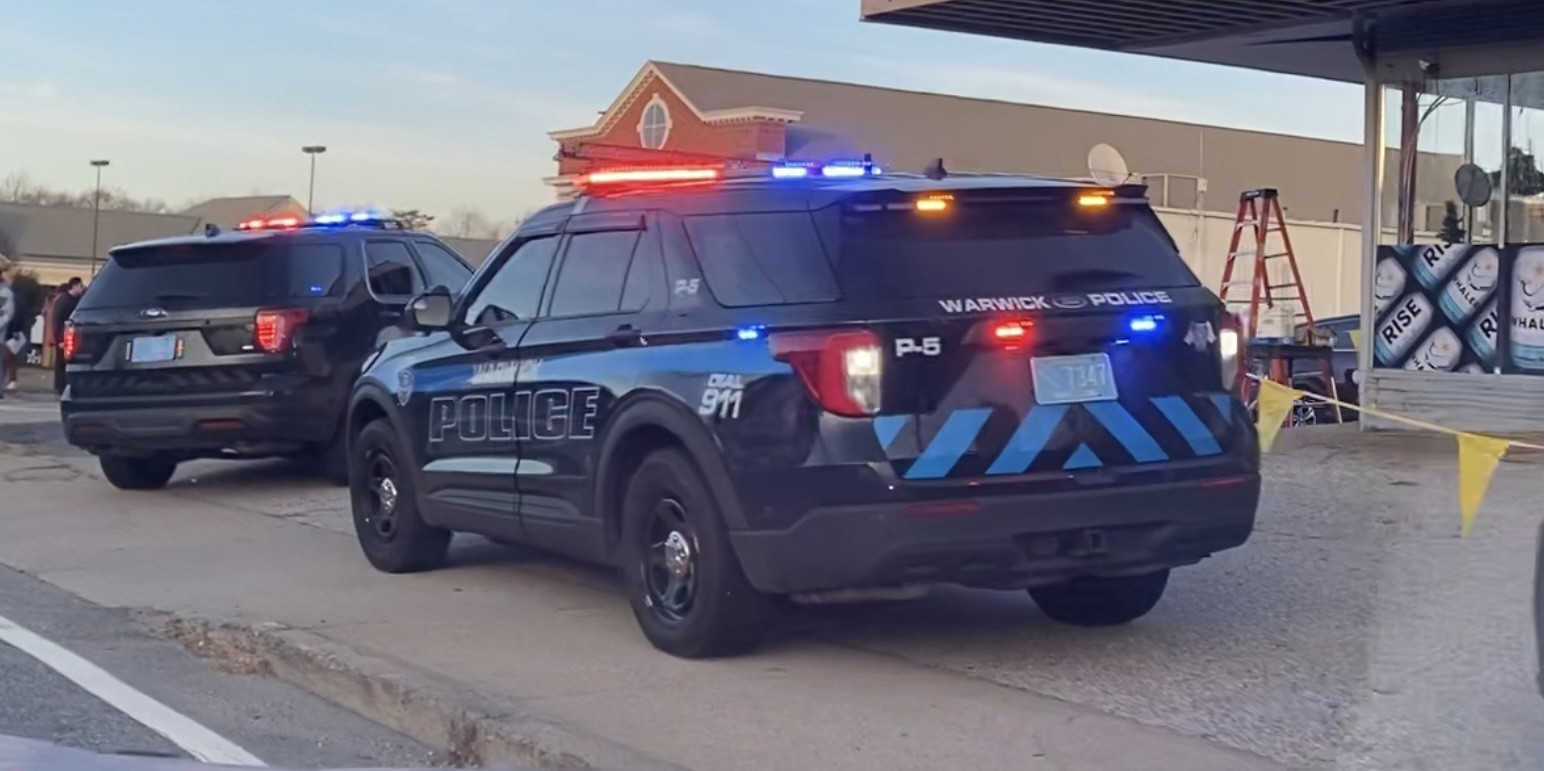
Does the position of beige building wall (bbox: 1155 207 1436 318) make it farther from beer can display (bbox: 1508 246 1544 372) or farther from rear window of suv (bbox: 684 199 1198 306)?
rear window of suv (bbox: 684 199 1198 306)

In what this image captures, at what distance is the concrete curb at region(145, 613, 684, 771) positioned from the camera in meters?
5.98

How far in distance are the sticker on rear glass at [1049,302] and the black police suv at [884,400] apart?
12mm

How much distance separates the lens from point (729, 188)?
24.1ft

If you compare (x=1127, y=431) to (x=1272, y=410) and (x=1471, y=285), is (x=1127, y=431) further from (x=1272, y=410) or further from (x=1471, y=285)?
(x=1471, y=285)

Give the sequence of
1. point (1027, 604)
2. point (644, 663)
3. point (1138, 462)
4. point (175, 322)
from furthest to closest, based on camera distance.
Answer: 1. point (175, 322)
2. point (1027, 604)
3. point (644, 663)
4. point (1138, 462)

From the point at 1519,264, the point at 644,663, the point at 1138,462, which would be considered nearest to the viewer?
the point at 1138,462

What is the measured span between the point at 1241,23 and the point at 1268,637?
29.9 feet

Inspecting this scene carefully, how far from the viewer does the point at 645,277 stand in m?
7.59

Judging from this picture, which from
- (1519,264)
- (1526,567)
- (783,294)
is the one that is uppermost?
(1519,264)

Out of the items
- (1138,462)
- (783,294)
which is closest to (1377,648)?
(1138,462)

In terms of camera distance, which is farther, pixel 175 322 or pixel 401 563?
pixel 175 322

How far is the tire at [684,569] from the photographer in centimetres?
693

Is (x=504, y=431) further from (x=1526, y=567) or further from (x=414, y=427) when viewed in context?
(x=1526, y=567)

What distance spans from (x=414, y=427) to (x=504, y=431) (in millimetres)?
944
